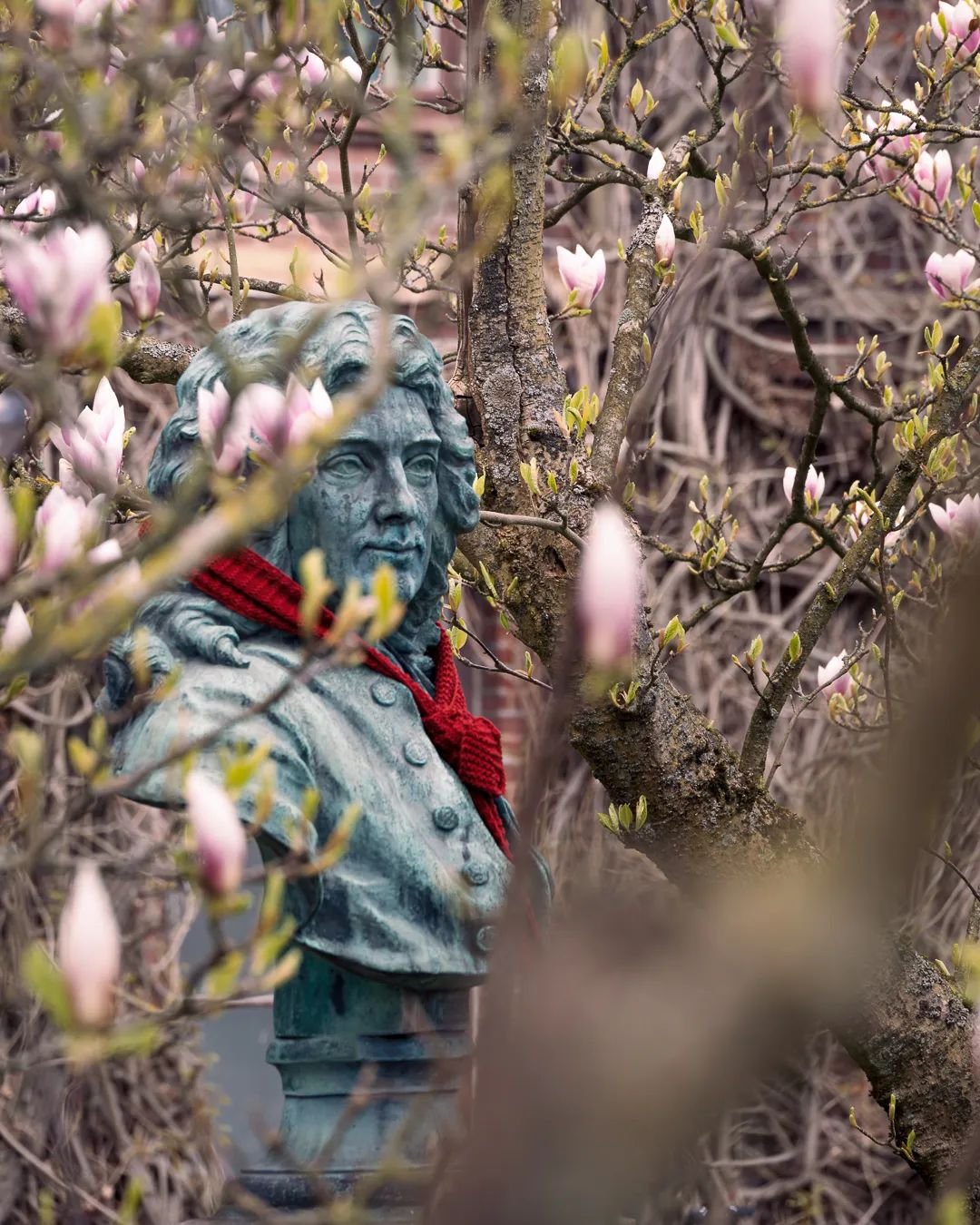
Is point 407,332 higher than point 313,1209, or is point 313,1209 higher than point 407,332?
point 407,332

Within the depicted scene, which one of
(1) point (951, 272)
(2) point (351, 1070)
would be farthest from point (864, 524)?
(2) point (351, 1070)

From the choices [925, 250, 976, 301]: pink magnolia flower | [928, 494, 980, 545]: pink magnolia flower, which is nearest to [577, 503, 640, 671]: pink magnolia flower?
[928, 494, 980, 545]: pink magnolia flower

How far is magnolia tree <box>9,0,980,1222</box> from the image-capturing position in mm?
837

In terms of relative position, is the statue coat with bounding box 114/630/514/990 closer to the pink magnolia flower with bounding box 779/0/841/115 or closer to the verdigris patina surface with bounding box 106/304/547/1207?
the verdigris patina surface with bounding box 106/304/547/1207

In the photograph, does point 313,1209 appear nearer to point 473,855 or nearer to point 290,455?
point 473,855

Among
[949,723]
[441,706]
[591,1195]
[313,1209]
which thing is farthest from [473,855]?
[949,723]

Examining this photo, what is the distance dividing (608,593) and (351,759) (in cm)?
107

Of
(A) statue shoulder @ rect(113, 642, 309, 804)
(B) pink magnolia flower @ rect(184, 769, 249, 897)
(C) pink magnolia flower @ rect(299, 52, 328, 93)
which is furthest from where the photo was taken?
(C) pink magnolia flower @ rect(299, 52, 328, 93)

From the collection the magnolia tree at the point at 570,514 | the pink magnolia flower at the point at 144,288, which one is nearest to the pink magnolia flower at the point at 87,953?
the magnolia tree at the point at 570,514

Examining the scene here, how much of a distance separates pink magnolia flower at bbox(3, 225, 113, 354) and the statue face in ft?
2.80

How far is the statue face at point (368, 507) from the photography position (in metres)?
2.39

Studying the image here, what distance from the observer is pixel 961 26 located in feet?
10.6

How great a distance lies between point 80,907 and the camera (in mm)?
1278

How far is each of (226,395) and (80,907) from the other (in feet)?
2.96
